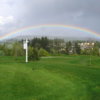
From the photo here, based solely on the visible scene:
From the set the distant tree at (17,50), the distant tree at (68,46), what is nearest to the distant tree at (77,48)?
the distant tree at (68,46)

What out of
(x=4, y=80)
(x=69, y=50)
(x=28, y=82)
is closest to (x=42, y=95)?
(x=28, y=82)

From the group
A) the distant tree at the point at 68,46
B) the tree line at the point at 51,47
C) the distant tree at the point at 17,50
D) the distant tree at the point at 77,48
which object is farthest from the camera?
the distant tree at the point at 68,46

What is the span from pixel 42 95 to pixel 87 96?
1.54 meters

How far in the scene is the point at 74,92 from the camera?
7531 mm

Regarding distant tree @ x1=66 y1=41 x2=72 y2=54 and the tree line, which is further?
distant tree @ x1=66 y1=41 x2=72 y2=54

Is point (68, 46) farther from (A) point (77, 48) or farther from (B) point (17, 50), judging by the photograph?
(B) point (17, 50)

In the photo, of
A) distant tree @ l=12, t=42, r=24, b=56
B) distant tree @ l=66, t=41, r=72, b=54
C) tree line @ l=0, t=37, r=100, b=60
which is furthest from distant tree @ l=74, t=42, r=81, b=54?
distant tree @ l=12, t=42, r=24, b=56

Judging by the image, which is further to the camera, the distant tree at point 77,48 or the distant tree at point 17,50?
the distant tree at point 77,48

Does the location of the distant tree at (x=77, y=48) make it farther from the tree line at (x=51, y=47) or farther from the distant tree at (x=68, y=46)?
the distant tree at (x=68, y=46)

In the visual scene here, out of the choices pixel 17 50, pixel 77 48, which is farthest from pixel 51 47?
pixel 17 50

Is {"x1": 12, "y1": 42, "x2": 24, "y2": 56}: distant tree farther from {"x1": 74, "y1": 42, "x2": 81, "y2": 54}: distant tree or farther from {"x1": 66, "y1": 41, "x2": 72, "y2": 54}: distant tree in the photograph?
{"x1": 74, "y1": 42, "x2": 81, "y2": 54}: distant tree

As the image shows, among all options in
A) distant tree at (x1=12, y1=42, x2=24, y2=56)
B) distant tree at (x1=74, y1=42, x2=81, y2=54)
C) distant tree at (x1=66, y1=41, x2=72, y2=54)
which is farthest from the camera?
distant tree at (x1=66, y1=41, x2=72, y2=54)

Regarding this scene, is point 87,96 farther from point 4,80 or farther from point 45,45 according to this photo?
point 45,45

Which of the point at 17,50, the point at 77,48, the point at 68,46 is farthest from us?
the point at 68,46
